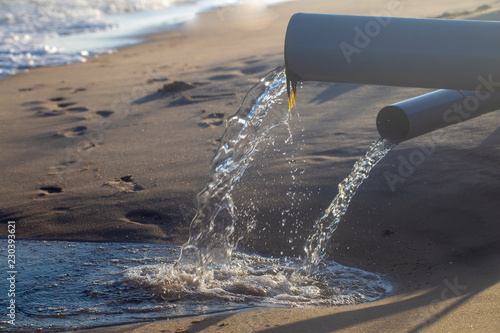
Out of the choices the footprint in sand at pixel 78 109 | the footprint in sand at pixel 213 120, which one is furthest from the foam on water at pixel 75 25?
the footprint in sand at pixel 213 120

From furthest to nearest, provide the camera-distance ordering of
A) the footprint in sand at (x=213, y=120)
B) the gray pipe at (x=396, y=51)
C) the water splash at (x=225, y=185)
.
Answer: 1. the footprint in sand at (x=213, y=120)
2. the water splash at (x=225, y=185)
3. the gray pipe at (x=396, y=51)

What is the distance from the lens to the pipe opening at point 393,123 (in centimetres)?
372

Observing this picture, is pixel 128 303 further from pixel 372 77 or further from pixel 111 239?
pixel 372 77

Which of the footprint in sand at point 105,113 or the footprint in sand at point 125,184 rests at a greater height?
the footprint in sand at point 105,113

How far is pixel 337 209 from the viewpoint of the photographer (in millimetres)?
3734

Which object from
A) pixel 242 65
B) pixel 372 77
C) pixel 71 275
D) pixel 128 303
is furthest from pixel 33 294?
pixel 242 65

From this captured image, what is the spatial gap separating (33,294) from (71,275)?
265mm

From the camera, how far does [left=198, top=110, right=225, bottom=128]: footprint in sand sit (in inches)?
222

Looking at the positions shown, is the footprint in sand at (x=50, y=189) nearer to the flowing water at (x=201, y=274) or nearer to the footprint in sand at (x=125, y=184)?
the footprint in sand at (x=125, y=184)

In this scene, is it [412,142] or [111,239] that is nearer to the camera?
[111,239]

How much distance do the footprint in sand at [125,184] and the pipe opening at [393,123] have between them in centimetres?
191

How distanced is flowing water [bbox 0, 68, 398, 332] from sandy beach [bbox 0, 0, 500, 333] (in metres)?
0.12

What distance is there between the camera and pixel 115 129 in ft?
19.1

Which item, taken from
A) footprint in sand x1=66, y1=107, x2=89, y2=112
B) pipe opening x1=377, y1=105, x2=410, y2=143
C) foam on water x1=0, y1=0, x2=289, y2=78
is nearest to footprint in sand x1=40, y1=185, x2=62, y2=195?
footprint in sand x1=66, y1=107, x2=89, y2=112
